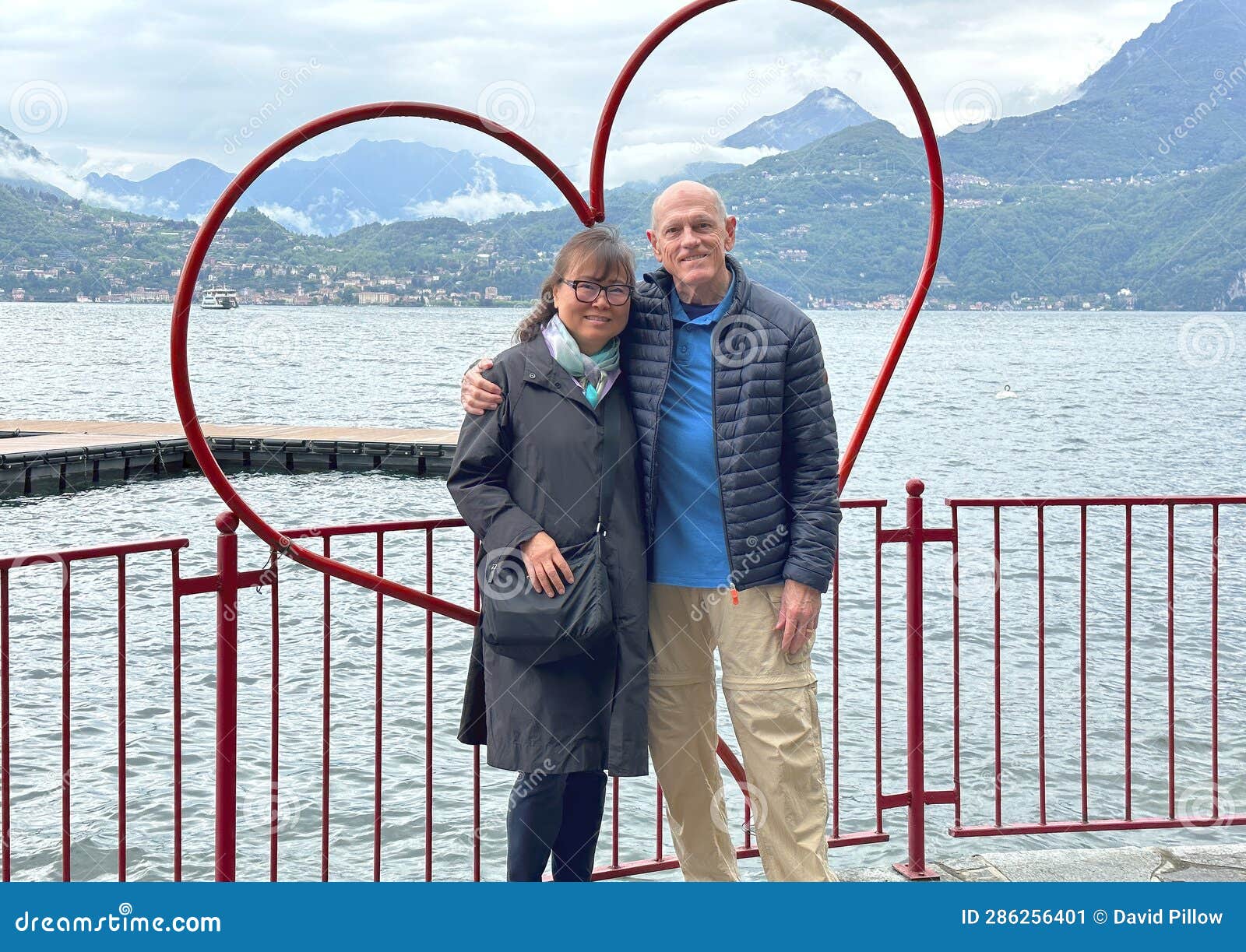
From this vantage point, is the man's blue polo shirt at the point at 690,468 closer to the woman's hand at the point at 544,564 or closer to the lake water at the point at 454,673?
the woman's hand at the point at 544,564

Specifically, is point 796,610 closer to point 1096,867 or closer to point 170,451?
point 1096,867

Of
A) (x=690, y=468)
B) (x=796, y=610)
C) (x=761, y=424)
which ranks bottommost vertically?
(x=796, y=610)

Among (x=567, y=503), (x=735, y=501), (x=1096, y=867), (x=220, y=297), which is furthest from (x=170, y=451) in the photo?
(x=220, y=297)

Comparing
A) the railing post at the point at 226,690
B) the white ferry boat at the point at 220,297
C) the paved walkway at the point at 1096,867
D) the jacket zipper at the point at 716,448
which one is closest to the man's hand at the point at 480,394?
the jacket zipper at the point at 716,448

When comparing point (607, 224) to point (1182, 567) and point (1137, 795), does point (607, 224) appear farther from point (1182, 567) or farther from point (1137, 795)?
point (1182, 567)

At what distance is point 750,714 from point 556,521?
773 millimetres

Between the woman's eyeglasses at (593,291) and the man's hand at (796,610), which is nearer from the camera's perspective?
the woman's eyeglasses at (593,291)

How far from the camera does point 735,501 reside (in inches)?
129

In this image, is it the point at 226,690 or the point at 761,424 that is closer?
the point at 761,424

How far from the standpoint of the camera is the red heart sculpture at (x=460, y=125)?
10.4 feet

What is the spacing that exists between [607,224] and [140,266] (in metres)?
132

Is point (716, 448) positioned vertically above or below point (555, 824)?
above

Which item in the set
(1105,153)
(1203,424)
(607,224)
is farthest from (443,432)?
(1105,153)
